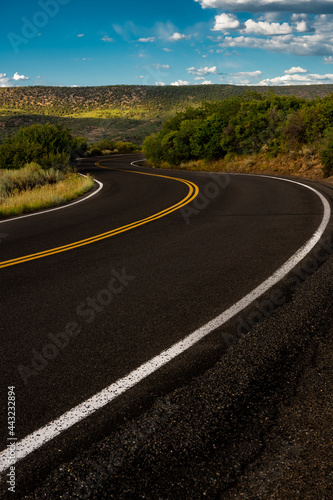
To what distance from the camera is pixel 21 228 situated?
33.7 ft

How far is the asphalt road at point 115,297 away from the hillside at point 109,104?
76.5 meters

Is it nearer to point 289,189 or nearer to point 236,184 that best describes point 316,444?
point 289,189

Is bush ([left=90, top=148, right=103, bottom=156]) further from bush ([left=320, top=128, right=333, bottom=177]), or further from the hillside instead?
bush ([left=320, top=128, right=333, bottom=177])

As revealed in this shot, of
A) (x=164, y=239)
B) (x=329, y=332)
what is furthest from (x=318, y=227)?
(x=329, y=332)

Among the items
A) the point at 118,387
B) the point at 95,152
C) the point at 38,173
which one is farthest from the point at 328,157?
the point at 95,152

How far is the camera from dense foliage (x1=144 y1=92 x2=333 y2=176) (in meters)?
21.6

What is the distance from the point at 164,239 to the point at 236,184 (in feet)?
32.5

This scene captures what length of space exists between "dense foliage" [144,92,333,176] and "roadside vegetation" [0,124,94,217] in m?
9.04

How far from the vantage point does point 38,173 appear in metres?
20.6

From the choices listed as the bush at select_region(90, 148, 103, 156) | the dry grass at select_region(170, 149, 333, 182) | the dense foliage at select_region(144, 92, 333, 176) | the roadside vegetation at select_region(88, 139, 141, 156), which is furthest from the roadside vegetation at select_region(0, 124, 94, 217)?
the roadside vegetation at select_region(88, 139, 141, 156)

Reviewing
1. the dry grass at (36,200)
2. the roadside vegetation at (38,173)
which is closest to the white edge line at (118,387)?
the dry grass at (36,200)

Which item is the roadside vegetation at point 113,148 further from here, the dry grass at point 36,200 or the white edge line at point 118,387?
the white edge line at point 118,387

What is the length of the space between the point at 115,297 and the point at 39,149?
2169 centimetres

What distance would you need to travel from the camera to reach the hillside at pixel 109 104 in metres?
89.2
